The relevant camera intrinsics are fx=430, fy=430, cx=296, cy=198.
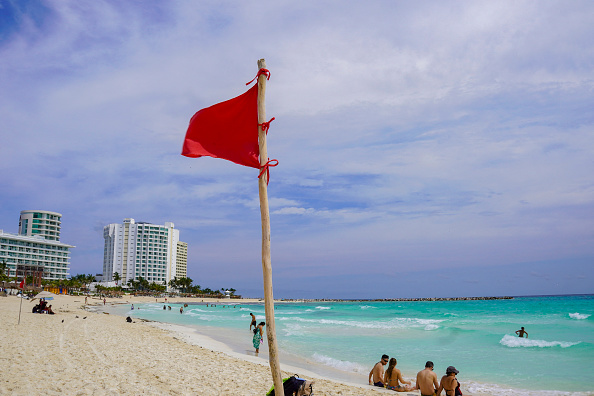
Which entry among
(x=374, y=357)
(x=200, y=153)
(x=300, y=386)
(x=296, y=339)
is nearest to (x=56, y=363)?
(x=300, y=386)

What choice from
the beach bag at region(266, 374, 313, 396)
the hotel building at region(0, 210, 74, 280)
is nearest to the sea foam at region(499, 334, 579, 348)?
the beach bag at region(266, 374, 313, 396)

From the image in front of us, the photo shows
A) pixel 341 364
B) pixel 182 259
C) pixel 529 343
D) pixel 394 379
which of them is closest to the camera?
pixel 394 379

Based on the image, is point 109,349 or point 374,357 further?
point 374,357

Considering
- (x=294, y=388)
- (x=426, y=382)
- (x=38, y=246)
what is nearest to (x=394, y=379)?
(x=426, y=382)

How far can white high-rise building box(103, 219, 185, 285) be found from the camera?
14250 centimetres

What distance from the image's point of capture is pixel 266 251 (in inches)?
164

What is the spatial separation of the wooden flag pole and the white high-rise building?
148 m

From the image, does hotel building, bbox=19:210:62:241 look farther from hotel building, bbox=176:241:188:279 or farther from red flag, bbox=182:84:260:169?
red flag, bbox=182:84:260:169

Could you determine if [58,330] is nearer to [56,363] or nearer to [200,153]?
[56,363]

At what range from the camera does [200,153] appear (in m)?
4.48

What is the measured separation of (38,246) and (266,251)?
117m

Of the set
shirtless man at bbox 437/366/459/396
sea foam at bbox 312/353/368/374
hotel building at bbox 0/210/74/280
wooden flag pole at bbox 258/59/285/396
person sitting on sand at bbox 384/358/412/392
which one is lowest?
sea foam at bbox 312/353/368/374

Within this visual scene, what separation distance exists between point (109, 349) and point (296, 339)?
11446 mm

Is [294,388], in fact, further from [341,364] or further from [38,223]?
[38,223]
